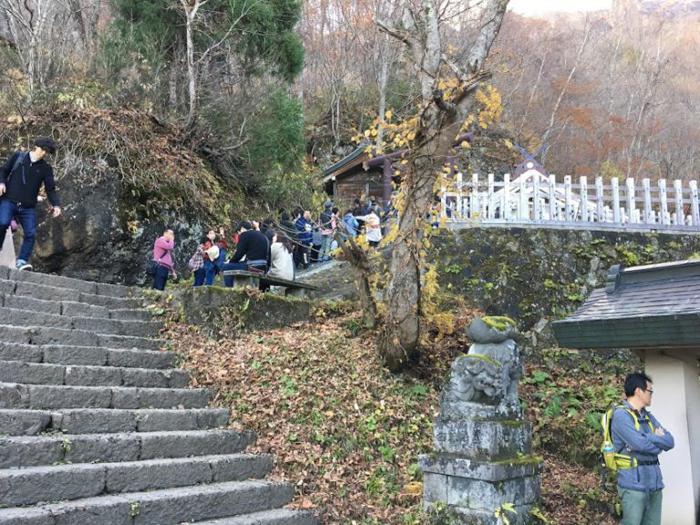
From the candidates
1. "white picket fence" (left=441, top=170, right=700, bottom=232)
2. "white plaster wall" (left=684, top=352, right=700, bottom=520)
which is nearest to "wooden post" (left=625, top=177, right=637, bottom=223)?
"white picket fence" (left=441, top=170, right=700, bottom=232)

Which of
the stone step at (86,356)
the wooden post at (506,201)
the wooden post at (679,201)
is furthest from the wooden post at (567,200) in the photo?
the stone step at (86,356)

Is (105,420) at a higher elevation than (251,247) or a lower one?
lower

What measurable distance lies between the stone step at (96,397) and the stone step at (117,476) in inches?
36.1

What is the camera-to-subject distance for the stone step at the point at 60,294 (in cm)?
704

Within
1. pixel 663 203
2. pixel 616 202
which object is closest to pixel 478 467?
pixel 616 202

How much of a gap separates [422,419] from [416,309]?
1.39m

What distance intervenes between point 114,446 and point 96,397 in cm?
82

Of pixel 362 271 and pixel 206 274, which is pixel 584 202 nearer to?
pixel 362 271

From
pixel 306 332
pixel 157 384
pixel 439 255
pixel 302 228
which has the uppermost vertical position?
pixel 302 228

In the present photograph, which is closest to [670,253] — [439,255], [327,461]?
[439,255]

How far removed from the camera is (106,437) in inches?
186

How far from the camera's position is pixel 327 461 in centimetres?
585

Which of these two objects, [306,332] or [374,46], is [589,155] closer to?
[374,46]

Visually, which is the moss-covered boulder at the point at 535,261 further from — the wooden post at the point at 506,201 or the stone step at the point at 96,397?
the stone step at the point at 96,397
